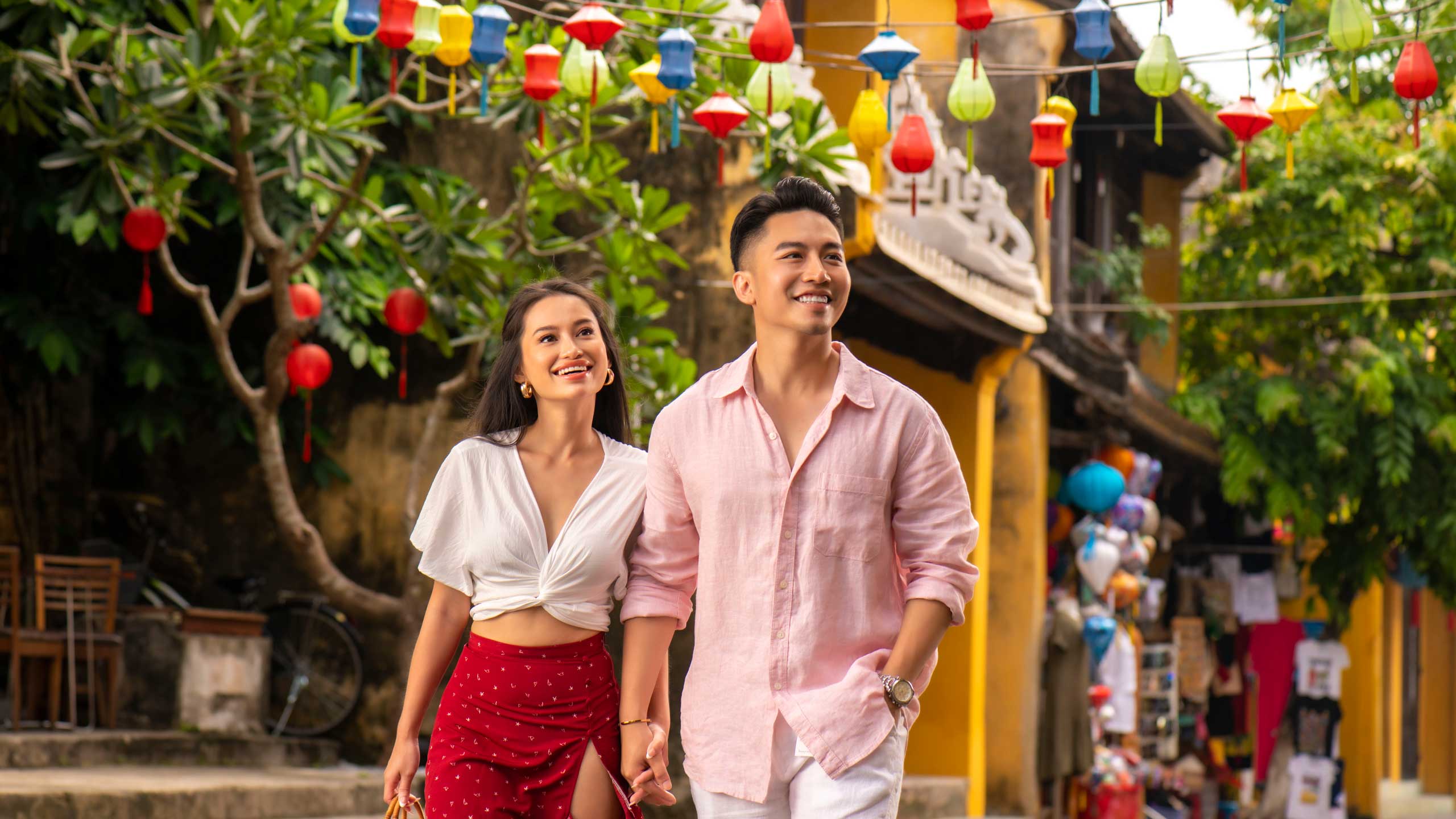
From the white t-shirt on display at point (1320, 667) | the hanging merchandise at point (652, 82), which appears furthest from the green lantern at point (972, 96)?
the white t-shirt on display at point (1320, 667)

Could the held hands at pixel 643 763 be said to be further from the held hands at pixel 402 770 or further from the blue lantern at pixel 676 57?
the blue lantern at pixel 676 57

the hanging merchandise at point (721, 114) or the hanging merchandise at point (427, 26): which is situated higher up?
the hanging merchandise at point (427, 26)

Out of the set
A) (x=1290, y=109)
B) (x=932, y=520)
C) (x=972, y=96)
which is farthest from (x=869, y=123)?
(x=932, y=520)

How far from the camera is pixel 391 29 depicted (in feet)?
20.7

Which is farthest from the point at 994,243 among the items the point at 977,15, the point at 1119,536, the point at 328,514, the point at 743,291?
the point at 743,291

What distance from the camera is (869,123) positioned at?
21.9 ft

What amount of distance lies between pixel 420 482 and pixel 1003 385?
5.06m

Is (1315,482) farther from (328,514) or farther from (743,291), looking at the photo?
(743,291)

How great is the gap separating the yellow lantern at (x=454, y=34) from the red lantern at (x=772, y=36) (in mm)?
1004

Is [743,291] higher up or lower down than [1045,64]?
lower down

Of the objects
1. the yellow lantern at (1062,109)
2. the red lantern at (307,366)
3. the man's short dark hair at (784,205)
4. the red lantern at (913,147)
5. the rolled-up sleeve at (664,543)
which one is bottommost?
the rolled-up sleeve at (664,543)

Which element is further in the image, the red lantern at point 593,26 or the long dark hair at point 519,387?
the red lantern at point 593,26

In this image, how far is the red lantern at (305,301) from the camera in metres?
8.67

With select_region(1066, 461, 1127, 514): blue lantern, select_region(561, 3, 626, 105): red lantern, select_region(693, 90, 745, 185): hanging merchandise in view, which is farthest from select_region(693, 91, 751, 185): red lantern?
select_region(1066, 461, 1127, 514): blue lantern
